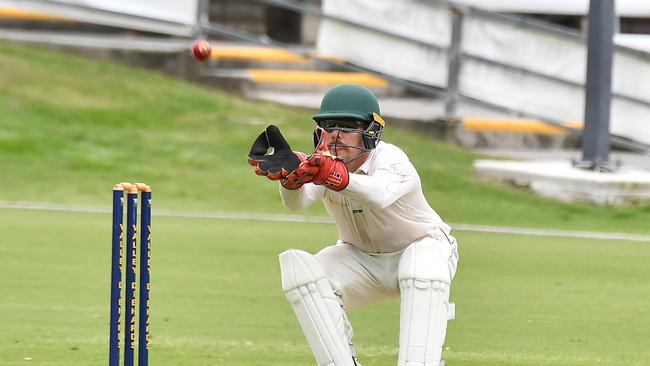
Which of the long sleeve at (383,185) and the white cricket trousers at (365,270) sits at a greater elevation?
the long sleeve at (383,185)

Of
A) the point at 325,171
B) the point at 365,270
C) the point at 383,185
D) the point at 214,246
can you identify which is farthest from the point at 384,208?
the point at 214,246

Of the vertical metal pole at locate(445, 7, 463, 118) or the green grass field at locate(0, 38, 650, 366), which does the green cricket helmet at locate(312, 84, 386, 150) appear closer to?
the green grass field at locate(0, 38, 650, 366)

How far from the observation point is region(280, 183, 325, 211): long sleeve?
625 cm

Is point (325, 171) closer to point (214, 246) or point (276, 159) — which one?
point (276, 159)

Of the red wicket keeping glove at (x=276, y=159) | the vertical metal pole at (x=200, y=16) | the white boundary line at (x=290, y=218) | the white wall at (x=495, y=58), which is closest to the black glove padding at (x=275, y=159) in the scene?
the red wicket keeping glove at (x=276, y=159)

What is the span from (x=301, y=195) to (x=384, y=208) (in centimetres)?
34

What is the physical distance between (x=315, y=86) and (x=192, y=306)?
32.7 ft

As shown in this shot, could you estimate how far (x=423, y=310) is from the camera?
6.05m

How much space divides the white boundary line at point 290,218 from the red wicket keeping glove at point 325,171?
292 inches

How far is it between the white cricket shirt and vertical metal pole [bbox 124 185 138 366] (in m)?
0.67

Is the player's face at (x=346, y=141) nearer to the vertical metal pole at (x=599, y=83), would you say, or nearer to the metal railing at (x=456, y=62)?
the vertical metal pole at (x=599, y=83)

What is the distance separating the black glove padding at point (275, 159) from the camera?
5695mm

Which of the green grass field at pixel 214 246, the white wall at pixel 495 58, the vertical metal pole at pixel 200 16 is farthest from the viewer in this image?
the vertical metal pole at pixel 200 16

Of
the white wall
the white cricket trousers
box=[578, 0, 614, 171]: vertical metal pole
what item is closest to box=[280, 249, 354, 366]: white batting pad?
the white cricket trousers
